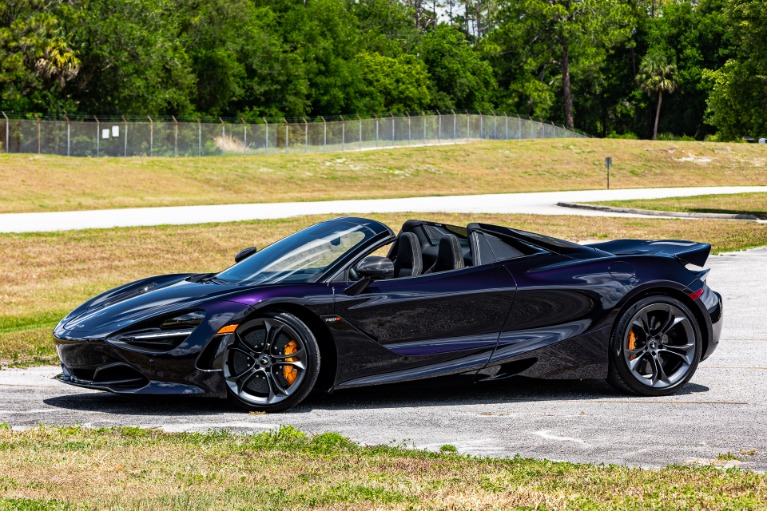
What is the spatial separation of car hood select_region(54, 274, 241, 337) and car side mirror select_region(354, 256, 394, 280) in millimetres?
848

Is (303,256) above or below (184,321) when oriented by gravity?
above

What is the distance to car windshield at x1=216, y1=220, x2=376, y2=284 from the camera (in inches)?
309

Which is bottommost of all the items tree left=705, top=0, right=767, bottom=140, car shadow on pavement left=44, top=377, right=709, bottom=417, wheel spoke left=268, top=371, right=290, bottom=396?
car shadow on pavement left=44, top=377, right=709, bottom=417

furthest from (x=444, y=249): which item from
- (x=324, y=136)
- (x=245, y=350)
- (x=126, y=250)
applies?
(x=324, y=136)

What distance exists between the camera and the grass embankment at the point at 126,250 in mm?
14656

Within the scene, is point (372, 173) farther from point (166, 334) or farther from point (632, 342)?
point (166, 334)

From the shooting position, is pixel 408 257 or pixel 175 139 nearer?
pixel 408 257

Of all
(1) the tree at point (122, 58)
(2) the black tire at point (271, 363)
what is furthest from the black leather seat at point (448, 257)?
(1) the tree at point (122, 58)

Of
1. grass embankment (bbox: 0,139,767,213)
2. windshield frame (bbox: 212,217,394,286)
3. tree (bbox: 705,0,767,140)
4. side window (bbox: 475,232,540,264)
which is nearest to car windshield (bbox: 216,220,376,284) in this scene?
windshield frame (bbox: 212,217,394,286)

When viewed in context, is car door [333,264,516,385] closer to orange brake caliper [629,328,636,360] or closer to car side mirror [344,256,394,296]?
Result: car side mirror [344,256,394,296]

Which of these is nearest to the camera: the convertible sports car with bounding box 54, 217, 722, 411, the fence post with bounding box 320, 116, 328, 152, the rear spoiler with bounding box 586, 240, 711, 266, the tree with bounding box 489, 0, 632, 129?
the convertible sports car with bounding box 54, 217, 722, 411

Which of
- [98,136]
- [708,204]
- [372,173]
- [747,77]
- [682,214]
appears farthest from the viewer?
[372,173]

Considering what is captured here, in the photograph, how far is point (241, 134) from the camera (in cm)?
6544

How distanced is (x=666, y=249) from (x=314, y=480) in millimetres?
4415
